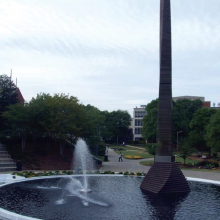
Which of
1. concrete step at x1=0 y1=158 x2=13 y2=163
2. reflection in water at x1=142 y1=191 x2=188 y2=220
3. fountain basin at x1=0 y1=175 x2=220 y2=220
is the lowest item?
fountain basin at x1=0 y1=175 x2=220 y2=220

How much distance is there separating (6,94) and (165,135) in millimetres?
28091

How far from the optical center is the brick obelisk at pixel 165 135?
1766 cm

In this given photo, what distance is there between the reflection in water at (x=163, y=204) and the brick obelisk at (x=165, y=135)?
854 mm

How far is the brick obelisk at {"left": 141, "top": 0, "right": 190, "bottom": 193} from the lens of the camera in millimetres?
17656

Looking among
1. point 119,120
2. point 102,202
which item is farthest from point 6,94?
point 119,120

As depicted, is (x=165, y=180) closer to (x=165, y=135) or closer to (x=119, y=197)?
(x=165, y=135)

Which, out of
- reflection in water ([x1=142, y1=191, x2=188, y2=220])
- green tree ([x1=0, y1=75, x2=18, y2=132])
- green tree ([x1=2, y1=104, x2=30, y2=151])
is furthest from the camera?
green tree ([x1=0, y1=75, x2=18, y2=132])

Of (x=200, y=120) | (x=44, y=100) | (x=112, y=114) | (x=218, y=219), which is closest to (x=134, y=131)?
→ (x=112, y=114)

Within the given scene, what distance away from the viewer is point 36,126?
3412 centimetres

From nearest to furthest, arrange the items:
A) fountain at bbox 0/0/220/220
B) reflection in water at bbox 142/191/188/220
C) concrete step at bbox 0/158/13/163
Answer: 1. reflection in water at bbox 142/191/188/220
2. fountain at bbox 0/0/220/220
3. concrete step at bbox 0/158/13/163

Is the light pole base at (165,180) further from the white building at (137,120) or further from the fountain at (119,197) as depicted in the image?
the white building at (137,120)

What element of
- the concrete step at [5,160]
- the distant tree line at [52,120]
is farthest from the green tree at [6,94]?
the concrete step at [5,160]

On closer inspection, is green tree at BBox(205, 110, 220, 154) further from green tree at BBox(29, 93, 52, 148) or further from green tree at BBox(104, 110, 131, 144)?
green tree at BBox(104, 110, 131, 144)

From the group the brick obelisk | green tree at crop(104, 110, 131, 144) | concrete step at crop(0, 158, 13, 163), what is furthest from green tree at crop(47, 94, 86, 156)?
green tree at crop(104, 110, 131, 144)
